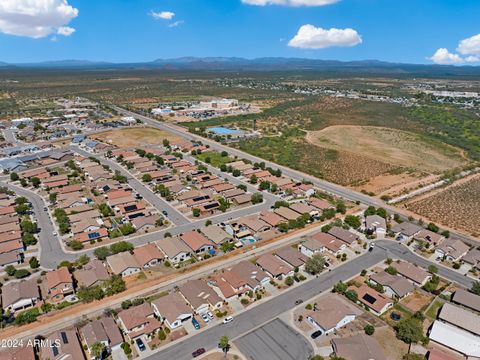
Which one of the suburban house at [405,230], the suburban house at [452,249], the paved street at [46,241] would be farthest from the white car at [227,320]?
the suburban house at [452,249]

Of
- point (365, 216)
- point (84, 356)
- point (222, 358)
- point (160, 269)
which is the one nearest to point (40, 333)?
point (84, 356)

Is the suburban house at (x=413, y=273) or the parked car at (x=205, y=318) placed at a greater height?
the suburban house at (x=413, y=273)

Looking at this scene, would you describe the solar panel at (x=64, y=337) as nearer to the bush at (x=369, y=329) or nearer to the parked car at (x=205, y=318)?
the parked car at (x=205, y=318)

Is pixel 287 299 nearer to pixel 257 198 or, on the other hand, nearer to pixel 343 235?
pixel 343 235

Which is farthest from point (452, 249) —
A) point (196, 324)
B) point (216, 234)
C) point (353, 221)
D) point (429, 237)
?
Answer: point (196, 324)

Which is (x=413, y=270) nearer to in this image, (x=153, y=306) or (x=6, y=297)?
(x=153, y=306)
